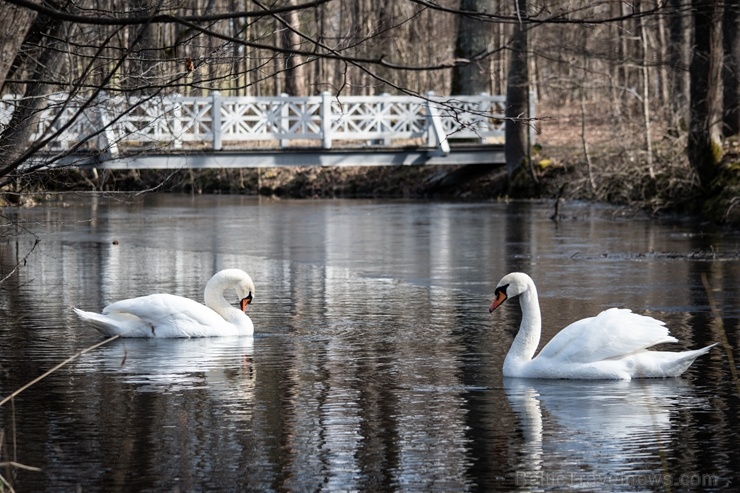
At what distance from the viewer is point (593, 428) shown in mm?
8547

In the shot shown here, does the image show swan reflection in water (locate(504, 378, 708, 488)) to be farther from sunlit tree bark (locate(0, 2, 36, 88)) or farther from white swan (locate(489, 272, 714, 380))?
sunlit tree bark (locate(0, 2, 36, 88))

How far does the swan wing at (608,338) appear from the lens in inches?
400

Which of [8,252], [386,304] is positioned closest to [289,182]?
[8,252]

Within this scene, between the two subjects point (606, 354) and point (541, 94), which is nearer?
point (606, 354)

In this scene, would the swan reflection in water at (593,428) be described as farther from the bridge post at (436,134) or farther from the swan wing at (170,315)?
the bridge post at (436,134)

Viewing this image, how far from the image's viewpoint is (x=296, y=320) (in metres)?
14.1

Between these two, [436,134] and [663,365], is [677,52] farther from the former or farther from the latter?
[663,365]

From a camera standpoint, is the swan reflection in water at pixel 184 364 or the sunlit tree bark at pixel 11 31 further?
the swan reflection in water at pixel 184 364

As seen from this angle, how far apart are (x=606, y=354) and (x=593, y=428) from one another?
1811mm

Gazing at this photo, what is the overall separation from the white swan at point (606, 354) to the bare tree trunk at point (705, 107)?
1903cm

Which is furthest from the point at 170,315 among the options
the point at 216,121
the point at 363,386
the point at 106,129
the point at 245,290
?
the point at 216,121

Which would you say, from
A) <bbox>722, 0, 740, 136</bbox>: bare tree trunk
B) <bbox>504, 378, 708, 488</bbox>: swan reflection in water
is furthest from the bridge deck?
<bbox>504, 378, 708, 488</bbox>: swan reflection in water

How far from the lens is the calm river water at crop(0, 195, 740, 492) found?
7488 millimetres

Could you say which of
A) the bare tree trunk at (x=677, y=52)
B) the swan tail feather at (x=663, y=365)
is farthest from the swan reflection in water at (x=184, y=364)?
the bare tree trunk at (x=677, y=52)
